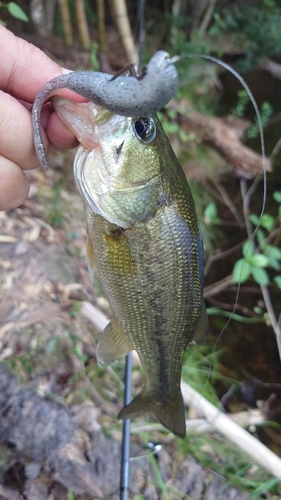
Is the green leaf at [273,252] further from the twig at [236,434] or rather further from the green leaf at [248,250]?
the twig at [236,434]

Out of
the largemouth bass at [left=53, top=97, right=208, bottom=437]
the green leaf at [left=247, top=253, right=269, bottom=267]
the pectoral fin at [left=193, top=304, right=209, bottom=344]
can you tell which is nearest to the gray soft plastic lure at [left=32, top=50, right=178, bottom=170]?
the largemouth bass at [left=53, top=97, right=208, bottom=437]

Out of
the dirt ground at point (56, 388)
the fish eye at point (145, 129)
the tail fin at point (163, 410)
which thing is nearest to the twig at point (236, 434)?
the dirt ground at point (56, 388)

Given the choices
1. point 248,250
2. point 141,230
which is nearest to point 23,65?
point 141,230

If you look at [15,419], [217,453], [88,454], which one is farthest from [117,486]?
[217,453]

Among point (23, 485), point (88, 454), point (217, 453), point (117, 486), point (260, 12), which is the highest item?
point (260, 12)

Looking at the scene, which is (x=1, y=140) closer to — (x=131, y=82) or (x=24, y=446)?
(x=131, y=82)

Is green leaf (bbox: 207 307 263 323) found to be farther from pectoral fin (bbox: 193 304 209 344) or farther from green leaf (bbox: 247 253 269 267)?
pectoral fin (bbox: 193 304 209 344)
